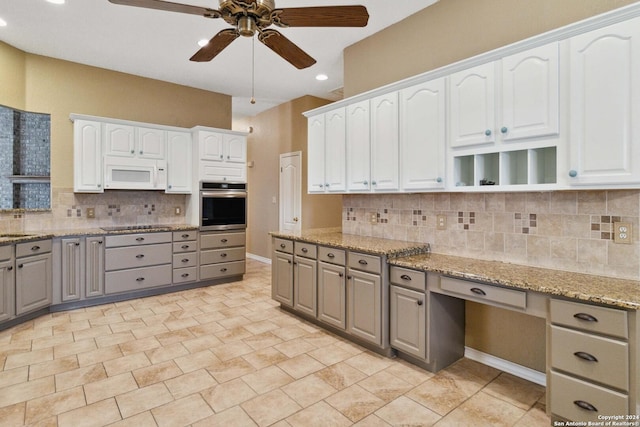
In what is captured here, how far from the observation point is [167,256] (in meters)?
4.67

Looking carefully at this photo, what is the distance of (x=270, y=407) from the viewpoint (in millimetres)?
2191

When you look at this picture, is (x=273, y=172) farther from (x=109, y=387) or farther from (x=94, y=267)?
(x=109, y=387)

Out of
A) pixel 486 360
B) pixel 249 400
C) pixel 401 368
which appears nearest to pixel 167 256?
pixel 249 400

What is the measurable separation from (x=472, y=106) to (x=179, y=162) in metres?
4.06

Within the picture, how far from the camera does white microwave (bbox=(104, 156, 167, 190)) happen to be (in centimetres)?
445

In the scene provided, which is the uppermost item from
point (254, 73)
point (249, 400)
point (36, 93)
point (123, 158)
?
point (254, 73)

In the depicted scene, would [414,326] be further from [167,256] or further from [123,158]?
[123,158]

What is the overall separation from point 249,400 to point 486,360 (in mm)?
1865

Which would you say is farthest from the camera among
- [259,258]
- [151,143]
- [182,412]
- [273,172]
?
[259,258]

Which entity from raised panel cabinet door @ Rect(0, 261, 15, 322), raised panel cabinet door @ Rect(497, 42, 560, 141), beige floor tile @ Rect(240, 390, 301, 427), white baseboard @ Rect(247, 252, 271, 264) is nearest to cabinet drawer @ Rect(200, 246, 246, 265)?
white baseboard @ Rect(247, 252, 271, 264)

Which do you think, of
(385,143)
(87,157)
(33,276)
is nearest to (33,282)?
(33,276)

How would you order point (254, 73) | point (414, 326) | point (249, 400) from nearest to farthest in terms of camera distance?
point (249, 400) < point (414, 326) < point (254, 73)

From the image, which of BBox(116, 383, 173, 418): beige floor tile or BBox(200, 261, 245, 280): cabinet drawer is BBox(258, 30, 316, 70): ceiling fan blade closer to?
BBox(116, 383, 173, 418): beige floor tile

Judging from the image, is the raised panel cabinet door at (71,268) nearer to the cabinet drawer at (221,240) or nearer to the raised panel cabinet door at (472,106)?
the cabinet drawer at (221,240)
